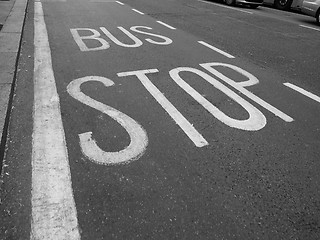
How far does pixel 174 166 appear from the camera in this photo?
279 cm

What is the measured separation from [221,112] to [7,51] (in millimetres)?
4009

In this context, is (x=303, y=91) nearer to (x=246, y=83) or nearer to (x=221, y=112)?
(x=246, y=83)

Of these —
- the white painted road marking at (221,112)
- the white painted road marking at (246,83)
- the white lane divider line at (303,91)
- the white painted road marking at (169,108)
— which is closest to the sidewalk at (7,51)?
the white painted road marking at (169,108)

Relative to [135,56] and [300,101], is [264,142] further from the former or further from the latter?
[135,56]

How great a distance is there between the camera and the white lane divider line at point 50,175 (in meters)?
2.07

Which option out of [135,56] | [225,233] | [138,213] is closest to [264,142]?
[225,233]

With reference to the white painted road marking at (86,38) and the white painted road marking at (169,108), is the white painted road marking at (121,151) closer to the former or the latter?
the white painted road marking at (169,108)

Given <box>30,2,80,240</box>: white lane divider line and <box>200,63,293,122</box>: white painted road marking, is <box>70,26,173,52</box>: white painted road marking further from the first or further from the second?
<box>30,2,80,240</box>: white lane divider line

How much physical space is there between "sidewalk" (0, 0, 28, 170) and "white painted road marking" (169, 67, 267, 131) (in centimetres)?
243

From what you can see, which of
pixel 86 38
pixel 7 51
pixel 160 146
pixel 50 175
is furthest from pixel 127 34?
pixel 50 175

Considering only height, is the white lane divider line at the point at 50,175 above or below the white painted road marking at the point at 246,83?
below

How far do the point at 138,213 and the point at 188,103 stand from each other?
2083mm

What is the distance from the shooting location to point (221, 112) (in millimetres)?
3820

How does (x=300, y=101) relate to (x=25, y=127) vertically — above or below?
above
